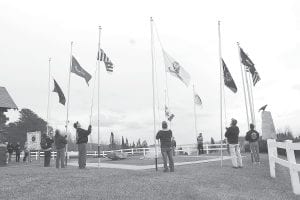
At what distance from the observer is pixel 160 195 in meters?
8.12

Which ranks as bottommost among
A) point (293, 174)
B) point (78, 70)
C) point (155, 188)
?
point (155, 188)

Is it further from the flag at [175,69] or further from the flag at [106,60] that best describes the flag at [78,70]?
the flag at [175,69]

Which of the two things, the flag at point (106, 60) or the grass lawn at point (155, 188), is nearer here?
the grass lawn at point (155, 188)

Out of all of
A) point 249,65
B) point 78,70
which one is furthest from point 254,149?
point 78,70

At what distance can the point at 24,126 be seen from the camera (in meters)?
68.4

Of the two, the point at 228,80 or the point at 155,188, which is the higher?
the point at 228,80

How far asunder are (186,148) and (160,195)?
26.5 m

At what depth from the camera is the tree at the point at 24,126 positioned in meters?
66.7

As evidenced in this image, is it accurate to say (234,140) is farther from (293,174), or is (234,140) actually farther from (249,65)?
(249,65)

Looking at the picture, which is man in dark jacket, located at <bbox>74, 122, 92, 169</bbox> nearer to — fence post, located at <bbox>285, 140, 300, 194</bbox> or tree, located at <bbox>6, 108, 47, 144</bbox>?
fence post, located at <bbox>285, 140, 300, 194</bbox>

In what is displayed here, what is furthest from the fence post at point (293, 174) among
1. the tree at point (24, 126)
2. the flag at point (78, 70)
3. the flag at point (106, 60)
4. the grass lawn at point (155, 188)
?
the tree at point (24, 126)

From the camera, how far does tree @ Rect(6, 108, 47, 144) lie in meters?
66.7

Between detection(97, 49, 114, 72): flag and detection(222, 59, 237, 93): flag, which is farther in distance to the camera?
detection(97, 49, 114, 72): flag

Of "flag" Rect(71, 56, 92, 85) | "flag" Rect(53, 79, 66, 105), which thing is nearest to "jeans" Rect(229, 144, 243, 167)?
"flag" Rect(71, 56, 92, 85)
